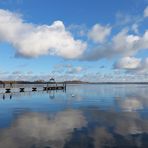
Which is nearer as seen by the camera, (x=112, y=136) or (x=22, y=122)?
(x=112, y=136)

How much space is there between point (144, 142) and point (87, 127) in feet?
24.0

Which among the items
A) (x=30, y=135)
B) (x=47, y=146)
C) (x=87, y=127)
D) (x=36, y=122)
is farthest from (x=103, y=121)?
(x=47, y=146)

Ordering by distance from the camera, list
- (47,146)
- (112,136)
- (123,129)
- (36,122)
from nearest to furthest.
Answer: (47,146) → (112,136) → (123,129) → (36,122)

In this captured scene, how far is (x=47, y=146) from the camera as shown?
18.5 meters

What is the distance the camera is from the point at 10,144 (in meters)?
19.2

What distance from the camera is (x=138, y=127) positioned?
25797mm

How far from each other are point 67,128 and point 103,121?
547 centimetres

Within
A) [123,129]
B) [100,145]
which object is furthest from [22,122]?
[100,145]

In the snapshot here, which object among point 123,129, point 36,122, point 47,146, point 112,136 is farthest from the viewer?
point 36,122

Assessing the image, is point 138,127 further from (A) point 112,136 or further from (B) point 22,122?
(B) point 22,122

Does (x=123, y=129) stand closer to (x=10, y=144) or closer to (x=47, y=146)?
(x=47, y=146)

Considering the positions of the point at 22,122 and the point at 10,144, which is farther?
the point at 22,122

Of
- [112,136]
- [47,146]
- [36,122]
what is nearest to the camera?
[47,146]

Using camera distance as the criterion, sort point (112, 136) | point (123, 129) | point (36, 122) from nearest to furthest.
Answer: point (112, 136)
point (123, 129)
point (36, 122)
